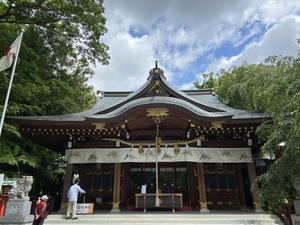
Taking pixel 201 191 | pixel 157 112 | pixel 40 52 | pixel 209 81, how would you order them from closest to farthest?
pixel 157 112, pixel 201 191, pixel 40 52, pixel 209 81

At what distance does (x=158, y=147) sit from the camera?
29.2ft

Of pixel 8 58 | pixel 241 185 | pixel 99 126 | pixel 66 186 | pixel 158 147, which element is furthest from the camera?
pixel 241 185

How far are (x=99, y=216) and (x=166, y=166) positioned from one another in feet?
13.1

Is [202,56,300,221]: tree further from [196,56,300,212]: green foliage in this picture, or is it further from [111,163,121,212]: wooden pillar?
[111,163,121,212]: wooden pillar

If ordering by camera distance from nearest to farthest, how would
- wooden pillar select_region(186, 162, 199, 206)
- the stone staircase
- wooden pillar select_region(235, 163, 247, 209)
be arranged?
1. the stone staircase
2. wooden pillar select_region(235, 163, 247, 209)
3. wooden pillar select_region(186, 162, 199, 206)

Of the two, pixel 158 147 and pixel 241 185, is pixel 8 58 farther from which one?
pixel 241 185

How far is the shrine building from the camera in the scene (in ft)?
27.1

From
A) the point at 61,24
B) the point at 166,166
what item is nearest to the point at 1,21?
the point at 61,24

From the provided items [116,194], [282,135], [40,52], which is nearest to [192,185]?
[116,194]

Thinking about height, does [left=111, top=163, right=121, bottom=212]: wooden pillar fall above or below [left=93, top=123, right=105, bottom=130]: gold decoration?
below

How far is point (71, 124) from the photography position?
8.36m

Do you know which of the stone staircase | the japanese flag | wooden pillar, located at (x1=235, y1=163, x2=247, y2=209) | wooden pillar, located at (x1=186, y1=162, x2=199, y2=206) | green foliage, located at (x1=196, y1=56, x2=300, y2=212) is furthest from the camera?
wooden pillar, located at (x1=186, y1=162, x2=199, y2=206)

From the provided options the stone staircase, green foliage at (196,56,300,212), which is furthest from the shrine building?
green foliage at (196,56,300,212)

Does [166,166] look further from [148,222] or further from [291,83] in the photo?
[291,83]
